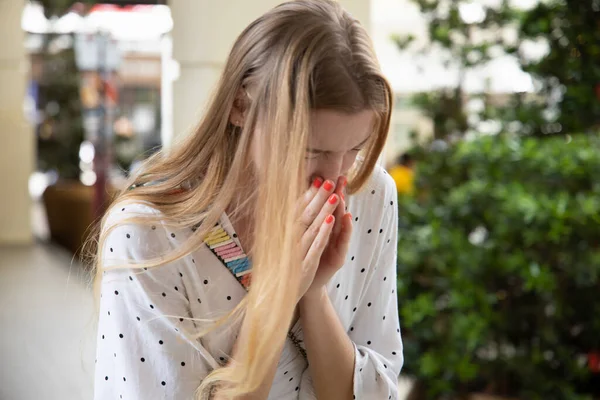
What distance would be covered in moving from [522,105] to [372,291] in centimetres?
321

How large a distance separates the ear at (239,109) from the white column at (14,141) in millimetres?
13726

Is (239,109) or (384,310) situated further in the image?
(384,310)

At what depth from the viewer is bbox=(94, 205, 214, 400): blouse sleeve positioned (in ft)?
5.13

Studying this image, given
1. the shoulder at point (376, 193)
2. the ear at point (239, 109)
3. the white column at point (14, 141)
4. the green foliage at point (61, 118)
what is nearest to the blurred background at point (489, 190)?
the shoulder at point (376, 193)

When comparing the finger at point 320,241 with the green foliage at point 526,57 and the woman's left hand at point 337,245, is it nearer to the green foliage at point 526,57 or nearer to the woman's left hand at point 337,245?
the woman's left hand at point 337,245

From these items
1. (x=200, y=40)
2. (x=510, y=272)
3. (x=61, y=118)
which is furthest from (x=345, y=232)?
(x=61, y=118)

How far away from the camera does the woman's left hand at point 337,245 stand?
5.06ft

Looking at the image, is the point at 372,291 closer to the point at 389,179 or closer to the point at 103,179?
the point at 389,179

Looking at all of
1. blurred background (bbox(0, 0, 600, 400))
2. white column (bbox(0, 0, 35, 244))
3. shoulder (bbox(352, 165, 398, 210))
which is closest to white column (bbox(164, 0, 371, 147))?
blurred background (bbox(0, 0, 600, 400))

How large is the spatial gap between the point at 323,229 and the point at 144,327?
408 mm

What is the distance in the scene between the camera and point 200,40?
308 centimetres

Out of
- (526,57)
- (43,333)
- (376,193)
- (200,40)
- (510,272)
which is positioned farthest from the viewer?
(43,333)

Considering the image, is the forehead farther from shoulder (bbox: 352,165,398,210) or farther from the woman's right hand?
shoulder (bbox: 352,165,398,210)

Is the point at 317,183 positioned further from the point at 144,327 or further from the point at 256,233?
the point at 144,327
